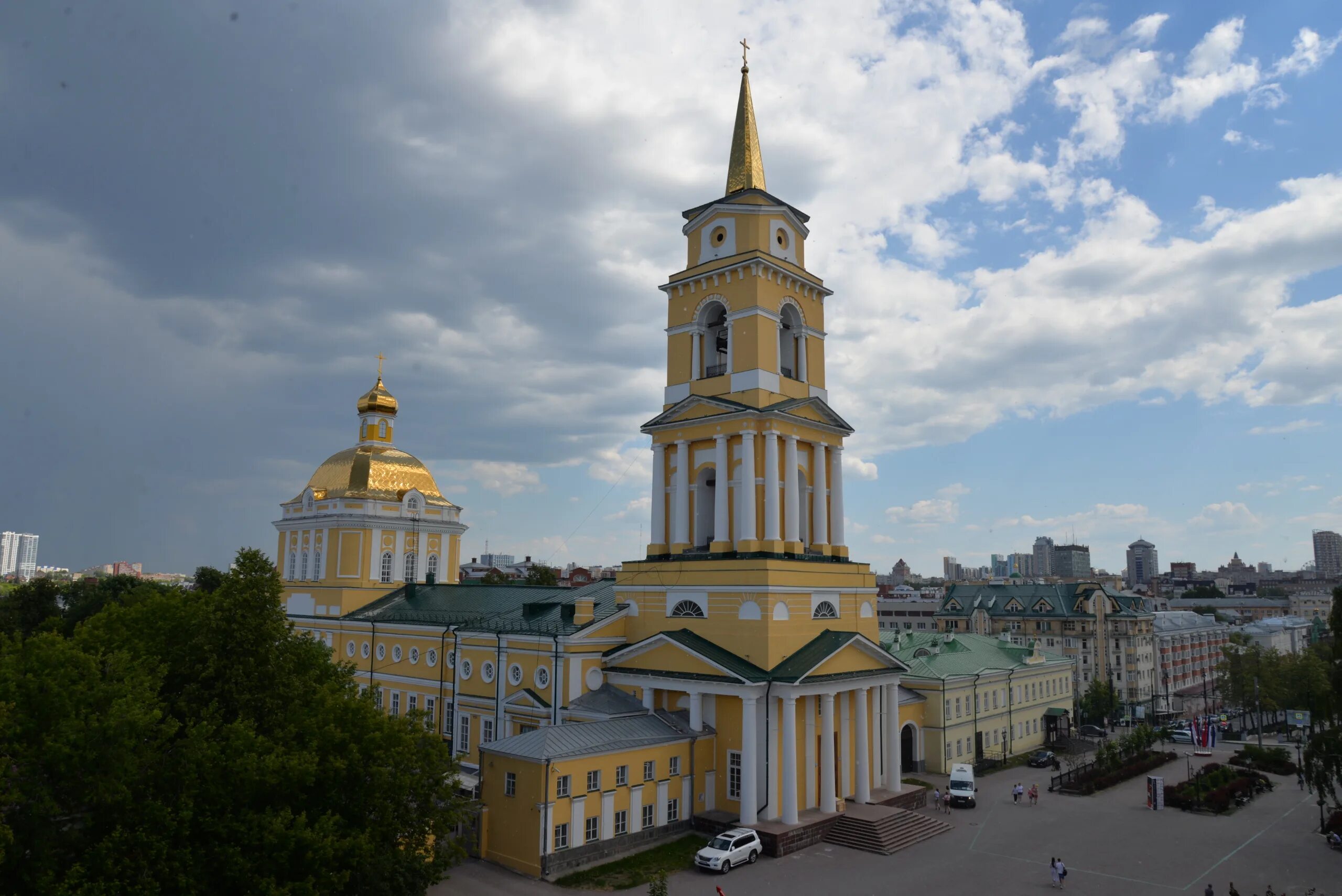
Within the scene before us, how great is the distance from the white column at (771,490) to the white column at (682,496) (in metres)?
3.28

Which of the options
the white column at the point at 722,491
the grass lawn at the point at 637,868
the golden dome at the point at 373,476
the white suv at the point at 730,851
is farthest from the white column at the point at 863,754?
the golden dome at the point at 373,476

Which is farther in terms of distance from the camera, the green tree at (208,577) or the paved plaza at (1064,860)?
the green tree at (208,577)

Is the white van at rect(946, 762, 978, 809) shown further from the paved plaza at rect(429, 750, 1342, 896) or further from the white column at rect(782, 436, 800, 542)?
the white column at rect(782, 436, 800, 542)

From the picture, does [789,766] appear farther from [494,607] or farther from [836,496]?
[494,607]

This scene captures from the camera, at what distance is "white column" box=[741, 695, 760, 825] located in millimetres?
25938

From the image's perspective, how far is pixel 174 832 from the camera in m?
15.0

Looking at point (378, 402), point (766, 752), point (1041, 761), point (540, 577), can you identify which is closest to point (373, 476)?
point (378, 402)

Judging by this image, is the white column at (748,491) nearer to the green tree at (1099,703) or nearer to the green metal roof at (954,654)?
the green metal roof at (954,654)

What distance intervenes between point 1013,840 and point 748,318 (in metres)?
20.1

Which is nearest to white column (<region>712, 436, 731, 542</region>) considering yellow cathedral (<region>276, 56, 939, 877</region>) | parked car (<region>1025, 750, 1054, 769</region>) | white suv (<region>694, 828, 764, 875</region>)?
yellow cathedral (<region>276, 56, 939, 877</region>)

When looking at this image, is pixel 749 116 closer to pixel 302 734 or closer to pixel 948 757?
pixel 302 734

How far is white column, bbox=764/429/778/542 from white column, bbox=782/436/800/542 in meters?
0.44

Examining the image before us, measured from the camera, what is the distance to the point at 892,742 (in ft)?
103

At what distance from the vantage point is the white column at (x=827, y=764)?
27.8 metres
